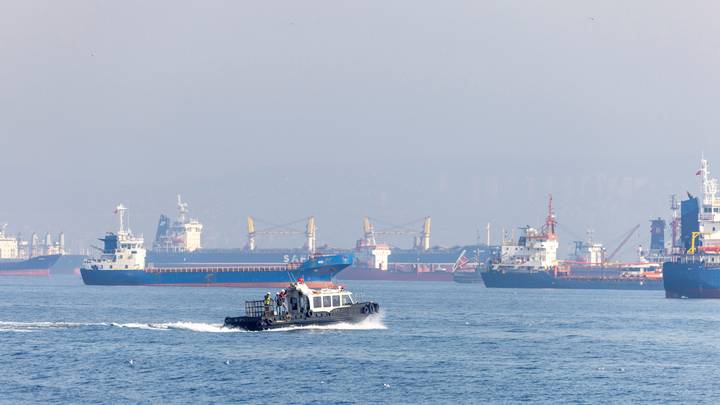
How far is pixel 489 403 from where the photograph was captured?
5034 cm

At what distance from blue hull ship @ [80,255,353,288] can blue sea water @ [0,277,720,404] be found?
77.0m

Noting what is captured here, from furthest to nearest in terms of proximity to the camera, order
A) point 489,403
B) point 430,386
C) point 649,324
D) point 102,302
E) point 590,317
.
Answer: point 102,302
point 590,317
point 649,324
point 430,386
point 489,403

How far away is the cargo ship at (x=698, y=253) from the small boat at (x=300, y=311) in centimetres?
6885

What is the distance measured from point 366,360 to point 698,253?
88.1 metres

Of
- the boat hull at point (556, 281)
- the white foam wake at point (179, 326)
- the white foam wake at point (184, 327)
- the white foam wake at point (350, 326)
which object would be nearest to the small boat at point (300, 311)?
the white foam wake at point (350, 326)

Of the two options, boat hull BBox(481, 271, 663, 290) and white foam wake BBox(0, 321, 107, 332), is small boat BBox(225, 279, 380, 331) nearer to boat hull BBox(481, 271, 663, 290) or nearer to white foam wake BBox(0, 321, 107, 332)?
white foam wake BBox(0, 321, 107, 332)

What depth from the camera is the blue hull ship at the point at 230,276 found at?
581 feet

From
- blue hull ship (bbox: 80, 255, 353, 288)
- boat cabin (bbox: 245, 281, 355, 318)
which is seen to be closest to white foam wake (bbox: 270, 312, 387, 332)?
boat cabin (bbox: 245, 281, 355, 318)

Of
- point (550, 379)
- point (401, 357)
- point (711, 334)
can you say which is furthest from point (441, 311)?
point (550, 379)

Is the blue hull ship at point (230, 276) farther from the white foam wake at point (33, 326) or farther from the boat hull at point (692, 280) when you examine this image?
the white foam wake at point (33, 326)

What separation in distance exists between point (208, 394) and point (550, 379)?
54.0ft

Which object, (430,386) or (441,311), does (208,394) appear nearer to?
(430,386)

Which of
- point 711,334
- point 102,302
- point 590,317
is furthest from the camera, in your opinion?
point 102,302

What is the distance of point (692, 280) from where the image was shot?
137000 mm
